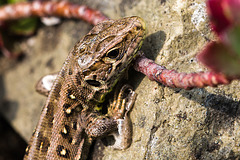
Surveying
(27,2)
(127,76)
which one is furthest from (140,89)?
(27,2)

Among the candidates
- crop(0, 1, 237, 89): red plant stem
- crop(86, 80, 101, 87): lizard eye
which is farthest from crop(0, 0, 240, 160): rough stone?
crop(86, 80, 101, 87): lizard eye

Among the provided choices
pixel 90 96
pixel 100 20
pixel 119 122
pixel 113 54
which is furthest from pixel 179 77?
pixel 100 20

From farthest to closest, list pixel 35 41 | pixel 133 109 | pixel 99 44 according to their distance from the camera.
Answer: pixel 35 41 → pixel 133 109 → pixel 99 44

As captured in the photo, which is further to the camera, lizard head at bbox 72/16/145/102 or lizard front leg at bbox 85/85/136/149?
lizard front leg at bbox 85/85/136/149

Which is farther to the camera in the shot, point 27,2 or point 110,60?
point 27,2

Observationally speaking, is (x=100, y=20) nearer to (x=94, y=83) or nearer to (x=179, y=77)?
(x=94, y=83)

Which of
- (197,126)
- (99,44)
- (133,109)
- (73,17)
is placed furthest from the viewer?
(73,17)

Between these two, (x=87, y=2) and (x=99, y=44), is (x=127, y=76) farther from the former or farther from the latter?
(x=87, y=2)

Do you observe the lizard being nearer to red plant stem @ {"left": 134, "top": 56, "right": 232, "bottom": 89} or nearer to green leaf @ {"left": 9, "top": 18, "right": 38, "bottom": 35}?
red plant stem @ {"left": 134, "top": 56, "right": 232, "bottom": 89}
